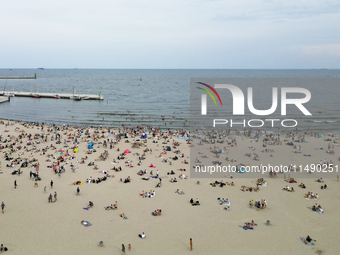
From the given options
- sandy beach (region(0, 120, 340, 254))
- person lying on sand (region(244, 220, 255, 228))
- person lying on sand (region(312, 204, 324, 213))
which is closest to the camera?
sandy beach (region(0, 120, 340, 254))

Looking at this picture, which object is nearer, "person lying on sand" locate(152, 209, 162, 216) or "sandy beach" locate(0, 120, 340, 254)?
"sandy beach" locate(0, 120, 340, 254)

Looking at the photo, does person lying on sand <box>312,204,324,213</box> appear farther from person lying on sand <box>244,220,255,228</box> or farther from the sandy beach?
person lying on sand <box>244,220,255,228</box>

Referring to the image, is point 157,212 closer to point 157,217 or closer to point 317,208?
point 157,217

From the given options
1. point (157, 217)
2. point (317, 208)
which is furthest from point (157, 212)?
point (317, 208)

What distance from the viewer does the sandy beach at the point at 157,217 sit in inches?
687

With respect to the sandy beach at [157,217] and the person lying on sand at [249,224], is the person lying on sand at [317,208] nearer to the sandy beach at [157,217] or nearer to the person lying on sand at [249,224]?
the sandy beach at [157,217]

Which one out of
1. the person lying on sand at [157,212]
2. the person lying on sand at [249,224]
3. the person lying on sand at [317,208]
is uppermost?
the person lying on sand at [317,208]

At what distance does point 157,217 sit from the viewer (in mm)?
20578

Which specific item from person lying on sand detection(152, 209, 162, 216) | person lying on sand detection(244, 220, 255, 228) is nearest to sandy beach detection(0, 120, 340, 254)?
person lying on sand detection(152, 209, 162, 216)

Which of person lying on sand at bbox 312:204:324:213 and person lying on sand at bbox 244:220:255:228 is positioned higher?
person lying on sand at bbox 312:204:324:213

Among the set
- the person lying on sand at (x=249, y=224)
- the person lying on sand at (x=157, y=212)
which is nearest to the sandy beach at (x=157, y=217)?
the person lying on sand at (x=157, y=212)

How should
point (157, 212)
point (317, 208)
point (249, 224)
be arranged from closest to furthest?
point (249, 224) → point (157, 212) → point (317, 208)

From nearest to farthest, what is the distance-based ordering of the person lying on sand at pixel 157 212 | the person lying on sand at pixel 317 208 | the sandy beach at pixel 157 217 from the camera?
the sandy beach at pixel 157 217, the person lying on sand at pixel 157 212, the person lying on sand at pixel 317 208

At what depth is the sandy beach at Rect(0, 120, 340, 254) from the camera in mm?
17438
